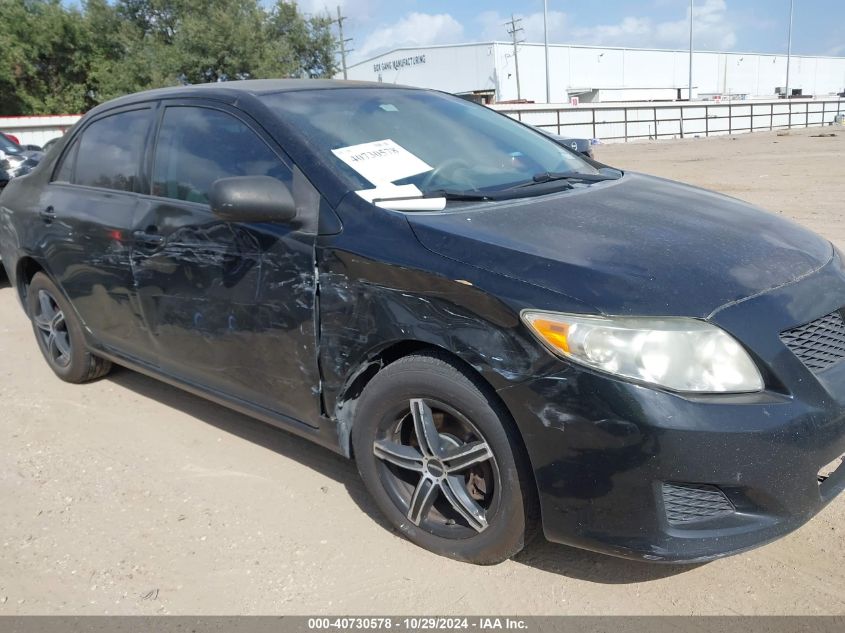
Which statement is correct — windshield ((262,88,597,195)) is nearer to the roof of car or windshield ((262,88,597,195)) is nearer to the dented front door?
the roof of car

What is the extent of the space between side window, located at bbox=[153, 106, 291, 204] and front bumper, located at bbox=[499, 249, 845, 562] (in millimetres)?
1467

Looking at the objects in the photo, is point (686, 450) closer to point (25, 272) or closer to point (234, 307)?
point (234, 307)

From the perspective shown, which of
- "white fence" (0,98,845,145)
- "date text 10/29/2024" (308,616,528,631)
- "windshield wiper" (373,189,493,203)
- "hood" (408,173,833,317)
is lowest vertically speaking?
"white fence" (0,98,845,145)

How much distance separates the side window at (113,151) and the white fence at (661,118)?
25502 mm

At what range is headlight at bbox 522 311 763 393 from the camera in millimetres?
2037

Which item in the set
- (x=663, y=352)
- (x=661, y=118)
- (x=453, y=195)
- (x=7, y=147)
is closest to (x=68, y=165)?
(x=453, y=195)

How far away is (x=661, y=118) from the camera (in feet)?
112

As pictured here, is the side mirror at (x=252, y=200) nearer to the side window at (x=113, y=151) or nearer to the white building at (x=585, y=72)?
the side window at (x=113, y=151)

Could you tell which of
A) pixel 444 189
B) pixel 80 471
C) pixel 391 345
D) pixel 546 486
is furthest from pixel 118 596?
pixel 444 189

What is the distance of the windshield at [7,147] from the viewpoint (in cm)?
1050

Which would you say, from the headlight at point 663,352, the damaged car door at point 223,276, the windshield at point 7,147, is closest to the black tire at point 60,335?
the damaged car door at point 223,276

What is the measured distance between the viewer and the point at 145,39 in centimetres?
A: 4059

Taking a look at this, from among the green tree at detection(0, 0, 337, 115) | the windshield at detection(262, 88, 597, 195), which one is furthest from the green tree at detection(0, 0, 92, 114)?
the windshield at detection(262, 88, 597, 195)

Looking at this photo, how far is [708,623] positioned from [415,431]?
1116 mm
